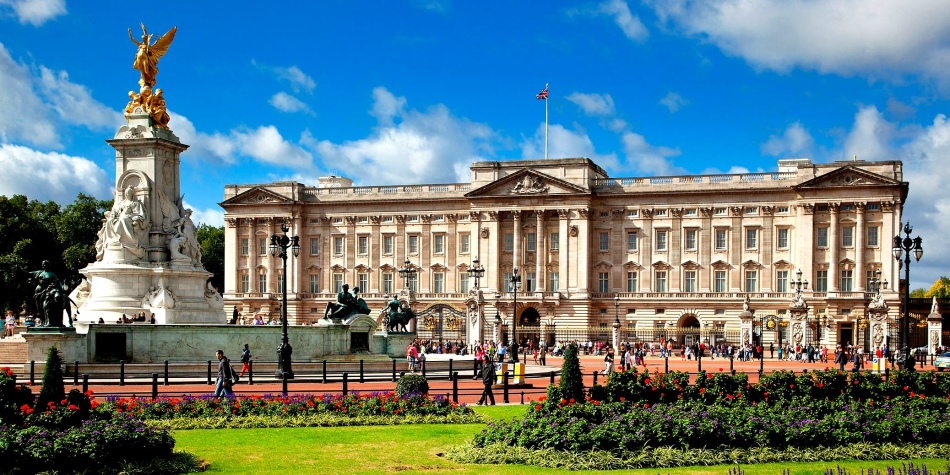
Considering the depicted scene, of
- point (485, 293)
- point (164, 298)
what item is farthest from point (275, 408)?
point (485, 293)

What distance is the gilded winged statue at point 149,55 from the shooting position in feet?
117

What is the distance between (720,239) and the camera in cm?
8031

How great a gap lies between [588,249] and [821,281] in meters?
18.2

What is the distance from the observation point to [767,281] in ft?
258

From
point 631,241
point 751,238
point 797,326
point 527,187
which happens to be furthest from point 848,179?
point 527,187

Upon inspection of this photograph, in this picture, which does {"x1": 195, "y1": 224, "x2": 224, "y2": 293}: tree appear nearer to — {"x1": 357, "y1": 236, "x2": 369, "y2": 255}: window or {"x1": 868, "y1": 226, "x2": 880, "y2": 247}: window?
{"x1": 357, "y1": 236, "x2": 369, "y2": 255}: window

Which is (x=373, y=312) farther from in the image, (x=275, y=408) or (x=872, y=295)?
(x=275, y=408)

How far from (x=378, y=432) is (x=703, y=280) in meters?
64.1

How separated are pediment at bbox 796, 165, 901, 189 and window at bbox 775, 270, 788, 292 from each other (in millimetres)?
7093

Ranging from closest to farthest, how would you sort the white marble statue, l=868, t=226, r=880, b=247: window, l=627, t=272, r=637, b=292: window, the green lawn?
the green lawn → the white marble statue → l=868, t=226, r=880, b=247: window → l=627, t=272, r=637, b=292: window

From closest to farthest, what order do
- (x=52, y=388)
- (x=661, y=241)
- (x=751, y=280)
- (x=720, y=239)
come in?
(x=52, y=388)
(x=751, y=280)
(x=720, y=239)
(x=661, y=241)

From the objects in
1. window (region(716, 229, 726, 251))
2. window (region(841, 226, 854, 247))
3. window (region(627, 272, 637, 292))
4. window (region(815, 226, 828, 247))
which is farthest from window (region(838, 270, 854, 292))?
window (region(627, 272, 637, 292))

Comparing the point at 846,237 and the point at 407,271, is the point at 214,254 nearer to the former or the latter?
the point at 407,271

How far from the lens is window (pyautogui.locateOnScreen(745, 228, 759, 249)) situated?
260ft
